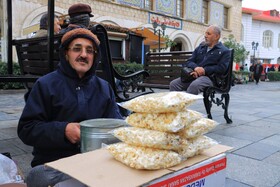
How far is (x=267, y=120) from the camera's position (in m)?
5.08

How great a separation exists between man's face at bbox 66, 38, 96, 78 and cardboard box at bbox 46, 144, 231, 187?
691mm

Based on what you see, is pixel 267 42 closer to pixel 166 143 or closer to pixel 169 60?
pixel 169 60

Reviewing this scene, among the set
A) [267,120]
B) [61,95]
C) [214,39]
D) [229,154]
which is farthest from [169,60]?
[61,95]

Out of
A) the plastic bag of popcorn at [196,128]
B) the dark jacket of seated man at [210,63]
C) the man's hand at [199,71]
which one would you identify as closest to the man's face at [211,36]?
the dark jacket of seated man at [210,63]

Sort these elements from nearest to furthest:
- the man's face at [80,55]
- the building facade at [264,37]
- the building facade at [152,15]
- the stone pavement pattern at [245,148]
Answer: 1. the man's face at [80,55]
2. the stone pavement pattern at [245,148]
3. the building facade at [152,15]
4. the building facade at [264,37]

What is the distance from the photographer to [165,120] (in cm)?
123

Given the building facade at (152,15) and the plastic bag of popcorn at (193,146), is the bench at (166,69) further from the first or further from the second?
the building facade at (152,15)

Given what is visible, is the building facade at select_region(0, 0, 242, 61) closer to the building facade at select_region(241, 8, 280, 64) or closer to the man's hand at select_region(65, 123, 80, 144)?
the building facade at select_region(241, 8, 280, 64)

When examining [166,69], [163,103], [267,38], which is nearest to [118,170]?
[163,103]

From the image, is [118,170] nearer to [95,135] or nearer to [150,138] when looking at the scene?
[150,138]

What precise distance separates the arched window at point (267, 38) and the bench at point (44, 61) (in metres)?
41.4

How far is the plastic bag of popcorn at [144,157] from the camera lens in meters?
1.14

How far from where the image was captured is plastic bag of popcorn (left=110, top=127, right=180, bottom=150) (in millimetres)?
1195

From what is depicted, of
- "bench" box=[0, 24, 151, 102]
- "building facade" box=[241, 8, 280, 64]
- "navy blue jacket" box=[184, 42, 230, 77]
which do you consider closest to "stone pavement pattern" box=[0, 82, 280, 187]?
"bench" box=[0, 24, 151, 102]
